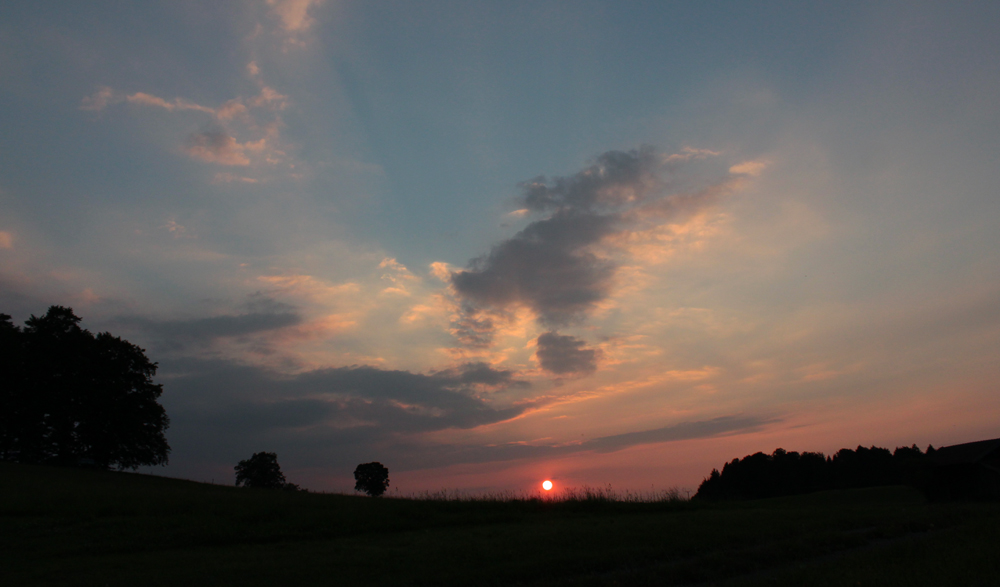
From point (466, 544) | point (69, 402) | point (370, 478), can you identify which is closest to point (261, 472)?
point (370, 478)

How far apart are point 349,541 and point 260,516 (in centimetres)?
579

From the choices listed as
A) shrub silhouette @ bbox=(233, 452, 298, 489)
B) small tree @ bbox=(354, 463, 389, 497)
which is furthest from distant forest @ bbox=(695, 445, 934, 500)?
shrub silhouette @ bbox=(233, 452, 298, 489)

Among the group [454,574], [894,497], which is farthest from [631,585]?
[894,497]

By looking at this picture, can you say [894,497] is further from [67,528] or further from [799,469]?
[67,528]

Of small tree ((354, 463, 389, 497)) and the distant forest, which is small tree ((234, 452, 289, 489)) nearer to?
small tree ((354, 463, 389, 497))

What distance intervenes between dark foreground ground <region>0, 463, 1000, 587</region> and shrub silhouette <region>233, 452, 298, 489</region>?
6111 cm

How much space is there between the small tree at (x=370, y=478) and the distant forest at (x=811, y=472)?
2014 inches

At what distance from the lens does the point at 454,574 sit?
11.7 meters

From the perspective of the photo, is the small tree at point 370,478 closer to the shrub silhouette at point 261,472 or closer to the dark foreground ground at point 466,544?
the shrub silhouette at point 261,472

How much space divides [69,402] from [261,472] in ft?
138

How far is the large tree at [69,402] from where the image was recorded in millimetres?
42531

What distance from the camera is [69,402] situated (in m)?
43.3

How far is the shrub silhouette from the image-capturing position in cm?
8088

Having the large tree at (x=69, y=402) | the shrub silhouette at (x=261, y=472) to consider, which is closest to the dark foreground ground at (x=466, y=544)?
the large tree at (x=69, y=402)
